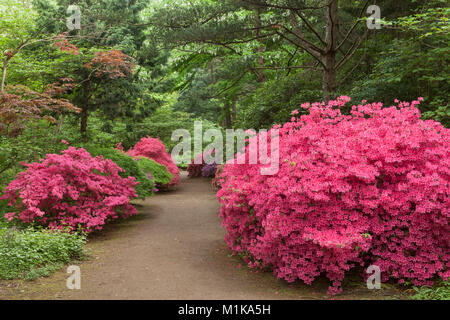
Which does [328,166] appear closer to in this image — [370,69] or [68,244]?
[68,244]

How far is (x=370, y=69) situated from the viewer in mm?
9539

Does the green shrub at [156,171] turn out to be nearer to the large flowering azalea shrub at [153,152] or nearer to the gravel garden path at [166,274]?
the large flowering azalea shrub at [153,152]

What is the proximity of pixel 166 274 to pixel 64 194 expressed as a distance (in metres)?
3.10

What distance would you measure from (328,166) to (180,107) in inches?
873

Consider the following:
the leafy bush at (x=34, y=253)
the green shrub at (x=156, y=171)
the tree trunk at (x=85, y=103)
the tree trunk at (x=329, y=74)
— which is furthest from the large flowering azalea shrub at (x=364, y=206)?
the green shrub at (x=156, y=171)

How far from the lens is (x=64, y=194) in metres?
6.84

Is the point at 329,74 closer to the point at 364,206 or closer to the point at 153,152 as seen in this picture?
the point at 364,206

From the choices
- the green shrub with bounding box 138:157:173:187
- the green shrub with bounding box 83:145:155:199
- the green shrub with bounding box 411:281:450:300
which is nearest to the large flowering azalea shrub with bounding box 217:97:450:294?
the green shrub with bounding box 411:281:450:300

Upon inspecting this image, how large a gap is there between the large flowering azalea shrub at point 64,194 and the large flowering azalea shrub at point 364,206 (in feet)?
12.2

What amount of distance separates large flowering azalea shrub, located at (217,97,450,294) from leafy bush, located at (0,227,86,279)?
2.82 metres

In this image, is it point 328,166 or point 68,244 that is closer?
point 328,166

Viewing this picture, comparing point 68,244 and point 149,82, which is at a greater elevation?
point 149,82

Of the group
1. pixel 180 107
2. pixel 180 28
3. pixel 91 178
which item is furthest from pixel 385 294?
pixel 180 107

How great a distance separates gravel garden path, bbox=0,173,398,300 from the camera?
13.4ft
